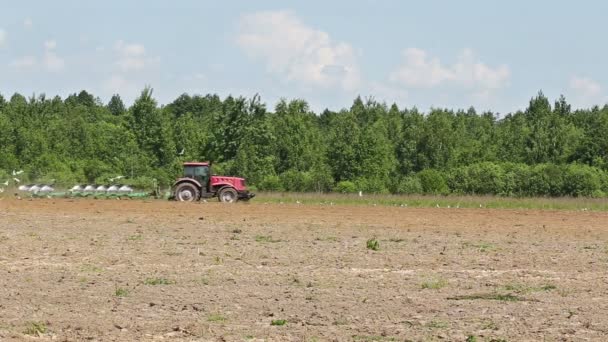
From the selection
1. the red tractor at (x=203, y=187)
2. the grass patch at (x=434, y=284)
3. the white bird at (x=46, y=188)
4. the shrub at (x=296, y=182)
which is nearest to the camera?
the grass patch at (x=434, y=284)

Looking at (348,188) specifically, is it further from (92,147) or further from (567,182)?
(92,147)

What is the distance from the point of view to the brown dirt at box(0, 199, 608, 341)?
10.8m

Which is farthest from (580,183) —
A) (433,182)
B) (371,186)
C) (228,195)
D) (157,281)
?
(157,281)

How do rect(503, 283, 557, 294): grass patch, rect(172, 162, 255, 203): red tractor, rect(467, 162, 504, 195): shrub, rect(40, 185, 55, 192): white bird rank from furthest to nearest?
rect(467, 162, 504, 195): shrub
rect(40, 185, 55, 192): white bird
rect(172, 162, 255, 203): red tractor
rect(503, 283, 557, 294): grass patch

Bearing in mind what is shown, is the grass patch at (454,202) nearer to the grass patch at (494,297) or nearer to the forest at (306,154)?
the forest at (306,154)

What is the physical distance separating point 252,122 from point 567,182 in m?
24.4

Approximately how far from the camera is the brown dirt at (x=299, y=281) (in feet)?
35.4

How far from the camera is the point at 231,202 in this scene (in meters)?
42.1

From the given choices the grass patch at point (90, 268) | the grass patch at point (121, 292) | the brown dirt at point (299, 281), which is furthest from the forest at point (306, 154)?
the grass patch at point (121, 292)

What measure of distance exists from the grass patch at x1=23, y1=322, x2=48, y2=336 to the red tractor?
3168 centimetres

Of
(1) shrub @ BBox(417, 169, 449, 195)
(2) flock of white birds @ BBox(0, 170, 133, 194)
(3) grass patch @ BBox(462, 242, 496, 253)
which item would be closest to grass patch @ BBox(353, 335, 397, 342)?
(3) grass patch @ BBox(462, 242, 496, 253)

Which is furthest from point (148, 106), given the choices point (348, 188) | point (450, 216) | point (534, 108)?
point (534, 108)

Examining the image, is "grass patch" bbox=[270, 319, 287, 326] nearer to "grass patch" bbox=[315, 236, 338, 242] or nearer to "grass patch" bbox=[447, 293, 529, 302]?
"grass patch" bbox=[447, 293, 529, 302]

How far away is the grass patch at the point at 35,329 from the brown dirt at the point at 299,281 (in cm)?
8
